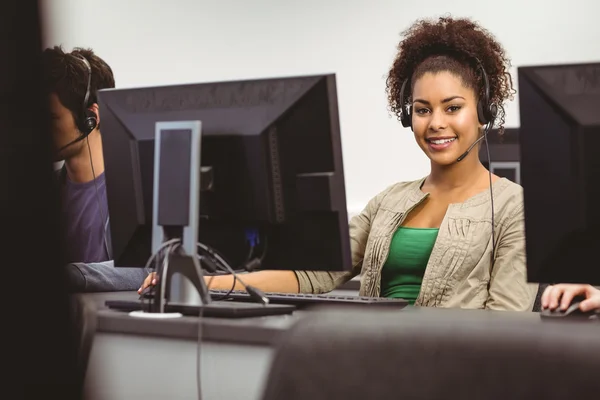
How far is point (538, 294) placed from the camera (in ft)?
5.96

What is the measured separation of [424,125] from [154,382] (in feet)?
2.88

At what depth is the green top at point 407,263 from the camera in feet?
6.04

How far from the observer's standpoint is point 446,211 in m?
1.88

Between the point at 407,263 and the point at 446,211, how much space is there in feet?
0.49

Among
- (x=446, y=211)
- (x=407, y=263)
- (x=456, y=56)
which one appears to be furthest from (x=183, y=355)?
(x=456, y=56)

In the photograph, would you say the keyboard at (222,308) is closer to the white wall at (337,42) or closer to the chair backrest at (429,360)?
the chair backrest at (429,360)

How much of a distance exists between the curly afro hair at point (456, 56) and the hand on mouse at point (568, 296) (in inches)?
24.8

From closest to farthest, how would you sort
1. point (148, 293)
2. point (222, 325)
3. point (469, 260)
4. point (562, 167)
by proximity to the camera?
1. point (562, 167)
2. point (222, 325)
3. point (148, 293)
4. point (469, 260)

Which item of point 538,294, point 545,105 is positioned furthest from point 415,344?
→ point 538,294

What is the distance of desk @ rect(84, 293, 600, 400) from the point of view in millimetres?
1365

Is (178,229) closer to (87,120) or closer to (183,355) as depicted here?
(183,355)

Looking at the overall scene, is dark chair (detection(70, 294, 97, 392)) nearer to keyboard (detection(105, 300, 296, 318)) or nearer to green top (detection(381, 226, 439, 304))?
keyboard (detection(105, 300, 296, 318))

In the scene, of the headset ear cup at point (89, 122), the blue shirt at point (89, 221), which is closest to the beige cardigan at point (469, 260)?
the blue shirt at point (89, 221)

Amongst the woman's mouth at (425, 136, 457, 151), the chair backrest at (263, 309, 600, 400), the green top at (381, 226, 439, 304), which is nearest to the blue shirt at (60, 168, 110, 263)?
the green top at (381, 226, 439, 304)
